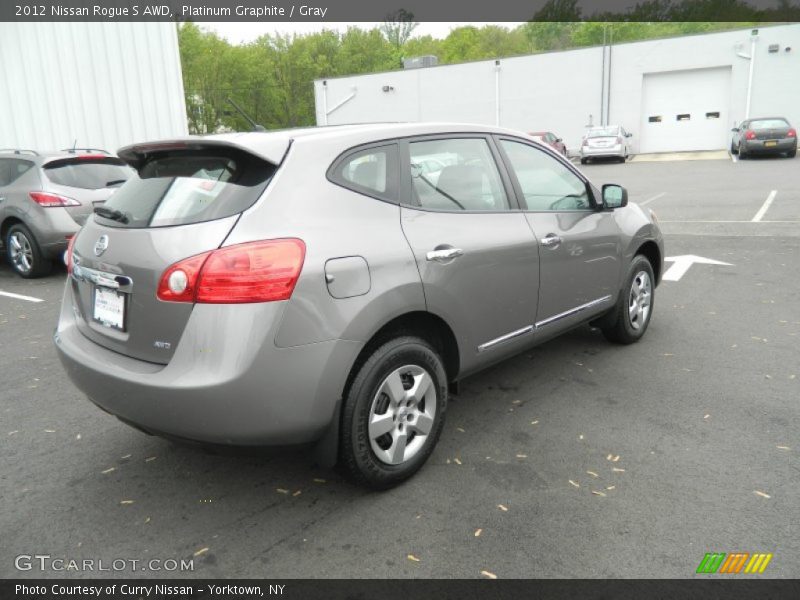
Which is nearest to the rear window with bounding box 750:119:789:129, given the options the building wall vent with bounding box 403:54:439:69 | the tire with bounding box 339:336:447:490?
the building wall vent with bounding box 403:54:439:69

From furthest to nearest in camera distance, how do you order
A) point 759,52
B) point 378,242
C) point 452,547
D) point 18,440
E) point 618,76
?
point 618,76
point 759,52
point 18,440
point 378,242
point 452,547

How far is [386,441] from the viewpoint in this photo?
298 cm

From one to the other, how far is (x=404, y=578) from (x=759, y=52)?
1260 inches

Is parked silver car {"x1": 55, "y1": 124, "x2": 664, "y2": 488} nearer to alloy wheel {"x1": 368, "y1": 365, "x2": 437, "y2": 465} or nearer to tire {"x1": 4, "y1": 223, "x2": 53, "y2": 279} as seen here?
alloy wheel {"x1": 368, "y1": 365, "x2": 437, "y2": 465}

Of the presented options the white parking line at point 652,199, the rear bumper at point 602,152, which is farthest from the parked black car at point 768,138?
the white parking line at point 652,199

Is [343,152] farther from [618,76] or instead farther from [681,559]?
[618,76]

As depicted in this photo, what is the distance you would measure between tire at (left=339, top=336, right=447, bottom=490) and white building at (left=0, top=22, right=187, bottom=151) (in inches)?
467

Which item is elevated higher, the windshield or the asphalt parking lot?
the windshield

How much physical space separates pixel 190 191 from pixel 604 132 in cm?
2779

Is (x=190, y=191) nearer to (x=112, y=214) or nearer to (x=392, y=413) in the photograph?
(x=112, y=214)

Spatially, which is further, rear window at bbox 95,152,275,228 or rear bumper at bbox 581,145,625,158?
rear bumper at bbox 581,145,625,158

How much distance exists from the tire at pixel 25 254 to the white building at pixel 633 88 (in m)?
28.1

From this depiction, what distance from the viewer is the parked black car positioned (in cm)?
2355

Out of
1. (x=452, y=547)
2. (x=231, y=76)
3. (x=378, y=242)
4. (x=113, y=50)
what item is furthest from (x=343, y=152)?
(x=231, y=76)
